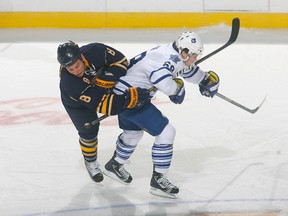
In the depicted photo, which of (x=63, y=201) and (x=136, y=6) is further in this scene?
(x=136, y=6)

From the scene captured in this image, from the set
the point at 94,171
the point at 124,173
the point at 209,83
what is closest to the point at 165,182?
the point at 124,173

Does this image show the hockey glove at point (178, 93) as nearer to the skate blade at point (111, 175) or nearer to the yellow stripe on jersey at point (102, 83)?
the yellow stripe on jersey at point (102, 83)

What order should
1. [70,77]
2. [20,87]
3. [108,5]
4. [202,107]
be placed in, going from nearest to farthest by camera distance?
[70,77] → [202,107] → [20,87] → [108,5]

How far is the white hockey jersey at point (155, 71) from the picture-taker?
9.22 feet

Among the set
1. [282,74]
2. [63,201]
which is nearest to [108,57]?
[63,201]

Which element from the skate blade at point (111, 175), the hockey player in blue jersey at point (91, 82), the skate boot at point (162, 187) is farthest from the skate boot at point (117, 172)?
the hockey player in blue jersey at point (91, 82)

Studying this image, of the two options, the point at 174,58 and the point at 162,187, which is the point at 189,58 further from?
the point at 162,187

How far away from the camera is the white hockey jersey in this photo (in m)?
2.81

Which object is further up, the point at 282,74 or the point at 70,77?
the point at 70,77

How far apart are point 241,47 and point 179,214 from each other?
9.25 ft

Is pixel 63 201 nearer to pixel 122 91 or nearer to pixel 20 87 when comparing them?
pixel 122 91

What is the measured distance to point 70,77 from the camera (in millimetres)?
2779

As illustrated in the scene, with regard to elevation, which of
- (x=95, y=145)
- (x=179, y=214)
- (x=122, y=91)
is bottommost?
(x=179, y=214)

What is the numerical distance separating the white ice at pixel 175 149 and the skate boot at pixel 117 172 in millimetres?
28
